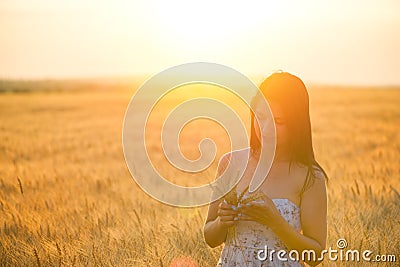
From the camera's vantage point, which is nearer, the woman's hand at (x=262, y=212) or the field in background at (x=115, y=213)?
the woman's hand at (x=262, y=212)

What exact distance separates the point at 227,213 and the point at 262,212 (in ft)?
0.48

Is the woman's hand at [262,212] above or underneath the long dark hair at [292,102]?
underneath

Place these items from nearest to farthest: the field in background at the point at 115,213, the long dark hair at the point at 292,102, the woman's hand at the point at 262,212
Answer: the woman's hand at the point at 262,212 → the long dark hair at the point at 292,102 → the field in background at the point at 115,213

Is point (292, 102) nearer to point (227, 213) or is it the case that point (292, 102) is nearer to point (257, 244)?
point (227, 213)

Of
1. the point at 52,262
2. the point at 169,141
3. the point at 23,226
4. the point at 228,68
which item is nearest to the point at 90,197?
the point at 23,226

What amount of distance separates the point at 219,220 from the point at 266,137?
1.36ft

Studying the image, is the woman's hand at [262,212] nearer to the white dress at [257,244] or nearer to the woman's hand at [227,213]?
the woman's hand at [227,213]

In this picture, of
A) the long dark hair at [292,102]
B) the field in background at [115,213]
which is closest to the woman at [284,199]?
the long dark hair at [292,102]

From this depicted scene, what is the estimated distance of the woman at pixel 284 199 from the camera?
2.55 meters

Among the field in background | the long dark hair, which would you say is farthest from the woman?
the field in background

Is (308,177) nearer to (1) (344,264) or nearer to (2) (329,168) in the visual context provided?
(1) (344,264)

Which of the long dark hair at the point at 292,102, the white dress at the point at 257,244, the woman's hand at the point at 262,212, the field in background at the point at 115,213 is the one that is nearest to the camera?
the woman's hand at the point at 262,212

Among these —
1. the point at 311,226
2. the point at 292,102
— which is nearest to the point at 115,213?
the point at 311,226

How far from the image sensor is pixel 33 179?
6418 mm
